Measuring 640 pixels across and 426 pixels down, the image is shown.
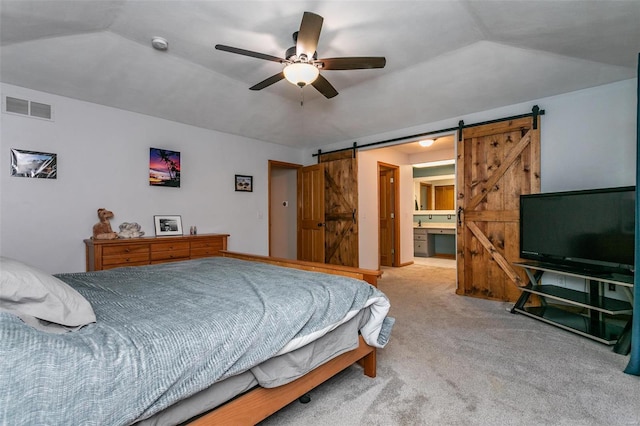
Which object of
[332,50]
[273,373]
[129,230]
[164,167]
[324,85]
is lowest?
[273,373]

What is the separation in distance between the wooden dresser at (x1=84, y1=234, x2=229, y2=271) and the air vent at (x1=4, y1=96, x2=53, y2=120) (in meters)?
1.42

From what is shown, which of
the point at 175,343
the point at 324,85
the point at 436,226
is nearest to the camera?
the point at 175,343

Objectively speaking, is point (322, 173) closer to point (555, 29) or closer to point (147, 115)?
point (147, 115)

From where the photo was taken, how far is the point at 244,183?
200 inches

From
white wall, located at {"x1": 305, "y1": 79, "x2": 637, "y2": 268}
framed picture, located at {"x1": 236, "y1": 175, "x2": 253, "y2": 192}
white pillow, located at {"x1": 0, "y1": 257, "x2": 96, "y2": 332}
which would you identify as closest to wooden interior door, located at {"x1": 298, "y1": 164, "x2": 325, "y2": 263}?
framed picture, located at {"x1": 236, "y1": 175, "x2": 253, "y2": 192}

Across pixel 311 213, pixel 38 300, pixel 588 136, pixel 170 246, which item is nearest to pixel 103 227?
pixel 170 246

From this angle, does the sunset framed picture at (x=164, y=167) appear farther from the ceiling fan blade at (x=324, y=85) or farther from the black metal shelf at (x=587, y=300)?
the black metal shelf at (x=587, y=300)

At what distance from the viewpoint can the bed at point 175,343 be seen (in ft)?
2.86

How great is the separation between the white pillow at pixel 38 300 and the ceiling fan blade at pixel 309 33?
1978mm

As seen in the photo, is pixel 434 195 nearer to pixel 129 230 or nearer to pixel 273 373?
pixel 129 230

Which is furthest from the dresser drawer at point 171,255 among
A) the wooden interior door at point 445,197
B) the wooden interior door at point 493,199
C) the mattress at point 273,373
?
the wooden interior door at point 445,197

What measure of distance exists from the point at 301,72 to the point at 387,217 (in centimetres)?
469

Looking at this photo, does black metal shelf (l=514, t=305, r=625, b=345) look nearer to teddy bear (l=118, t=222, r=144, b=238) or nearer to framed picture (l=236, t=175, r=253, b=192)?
framed picture (l=236, t=175, r=253, b=192)

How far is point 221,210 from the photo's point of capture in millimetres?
4754
